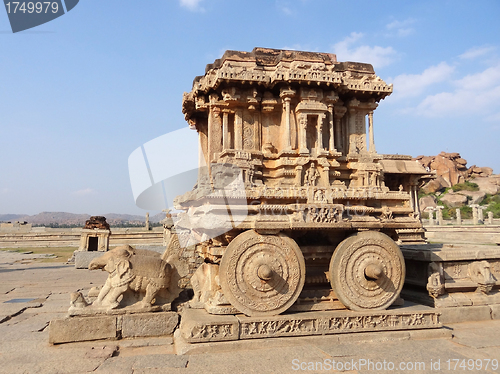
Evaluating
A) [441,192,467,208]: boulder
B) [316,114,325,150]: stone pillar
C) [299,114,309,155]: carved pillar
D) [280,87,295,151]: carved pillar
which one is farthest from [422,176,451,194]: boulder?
[280,87,295,151]: carved pillar

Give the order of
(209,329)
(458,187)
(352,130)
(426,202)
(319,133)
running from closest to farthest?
1. (209,329)
2. (319,133)
3. (352,130)
4. (426,202)
5. (458,187)

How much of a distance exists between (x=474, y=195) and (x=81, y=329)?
222ft

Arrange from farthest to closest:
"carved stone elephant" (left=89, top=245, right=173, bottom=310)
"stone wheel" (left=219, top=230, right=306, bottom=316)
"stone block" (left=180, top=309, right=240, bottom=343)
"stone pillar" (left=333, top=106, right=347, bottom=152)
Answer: "stone pillar" (left=333, top=106, right=347, bottom=152) < "carved stone elephant" (left=89, top=245, right=173, bottom=310) < "stone wheel" (left=219, top=230, right=306, bottom=316) < "stone block" (left=180, top=309, right=240, bottom=343)

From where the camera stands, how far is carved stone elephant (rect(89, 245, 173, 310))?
485 centimetres

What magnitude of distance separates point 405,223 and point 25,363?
17.2ft

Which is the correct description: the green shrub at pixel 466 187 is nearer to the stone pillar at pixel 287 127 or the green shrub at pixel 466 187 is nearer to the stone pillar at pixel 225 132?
the stone pillar at pixel 287 127

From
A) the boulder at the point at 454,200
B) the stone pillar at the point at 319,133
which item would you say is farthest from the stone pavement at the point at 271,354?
the boulder at the point at 454,200

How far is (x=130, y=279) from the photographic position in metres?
4.90

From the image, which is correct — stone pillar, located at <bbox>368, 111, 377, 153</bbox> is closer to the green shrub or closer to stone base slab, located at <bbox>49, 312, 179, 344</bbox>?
stone base slab, located at <bbox>49, 312, 179, 344</bbox>

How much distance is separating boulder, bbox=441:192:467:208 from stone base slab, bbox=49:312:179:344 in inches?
2404

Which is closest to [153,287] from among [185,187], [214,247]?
[214,247]

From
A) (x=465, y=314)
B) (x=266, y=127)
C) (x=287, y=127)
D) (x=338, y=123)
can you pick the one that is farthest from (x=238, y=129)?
(x=465, y=314)

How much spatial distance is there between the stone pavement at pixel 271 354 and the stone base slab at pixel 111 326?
0.33 ft

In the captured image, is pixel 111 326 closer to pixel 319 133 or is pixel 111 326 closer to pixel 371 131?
pixel 319 133
